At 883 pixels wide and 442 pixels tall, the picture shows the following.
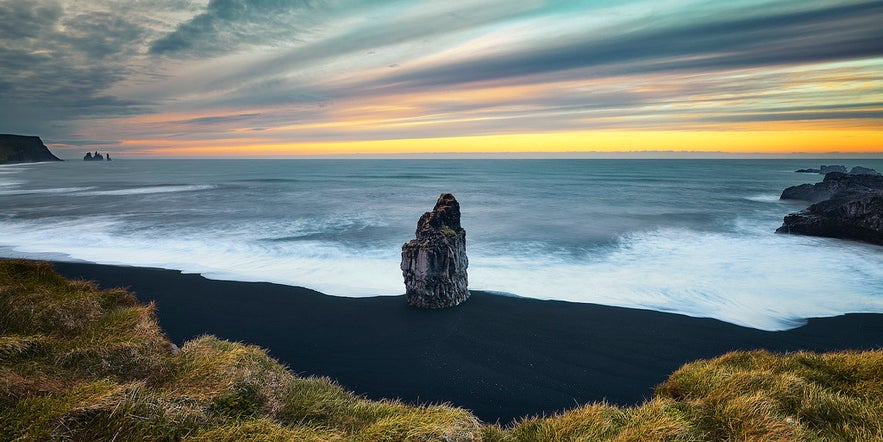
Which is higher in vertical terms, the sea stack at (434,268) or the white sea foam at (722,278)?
the sea stack at (434,268)

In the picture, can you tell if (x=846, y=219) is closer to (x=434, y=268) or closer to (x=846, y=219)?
(x=846, y=219)

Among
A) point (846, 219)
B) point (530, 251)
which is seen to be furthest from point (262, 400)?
point (846, 219)

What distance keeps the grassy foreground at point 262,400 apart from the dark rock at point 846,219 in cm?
2544

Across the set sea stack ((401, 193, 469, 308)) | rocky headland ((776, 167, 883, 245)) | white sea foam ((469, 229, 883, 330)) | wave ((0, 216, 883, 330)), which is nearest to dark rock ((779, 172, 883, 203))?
rocky headland ((776, 167, 883, 245))

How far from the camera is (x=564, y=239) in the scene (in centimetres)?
2856

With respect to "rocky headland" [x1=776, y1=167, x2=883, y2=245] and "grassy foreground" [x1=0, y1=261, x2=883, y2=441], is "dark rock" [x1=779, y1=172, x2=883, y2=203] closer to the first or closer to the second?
"rocky headland" [x1=776, y1=167, x2=883, y2=245]

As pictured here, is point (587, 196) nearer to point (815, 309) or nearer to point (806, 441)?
point (815, 309)

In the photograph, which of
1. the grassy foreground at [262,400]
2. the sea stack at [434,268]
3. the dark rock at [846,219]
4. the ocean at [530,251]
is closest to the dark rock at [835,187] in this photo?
the ocean at [530,251]

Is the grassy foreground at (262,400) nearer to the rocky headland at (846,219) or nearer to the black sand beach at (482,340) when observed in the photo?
the black sand beach at (482,340)

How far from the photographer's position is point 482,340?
38.0 ft

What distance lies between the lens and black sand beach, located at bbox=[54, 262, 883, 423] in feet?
30.6

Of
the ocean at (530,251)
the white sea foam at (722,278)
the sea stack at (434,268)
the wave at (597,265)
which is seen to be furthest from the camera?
the ocean at (530,251)

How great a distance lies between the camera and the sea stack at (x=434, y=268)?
13.7 m

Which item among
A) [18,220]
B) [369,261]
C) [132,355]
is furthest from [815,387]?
[18,220]
